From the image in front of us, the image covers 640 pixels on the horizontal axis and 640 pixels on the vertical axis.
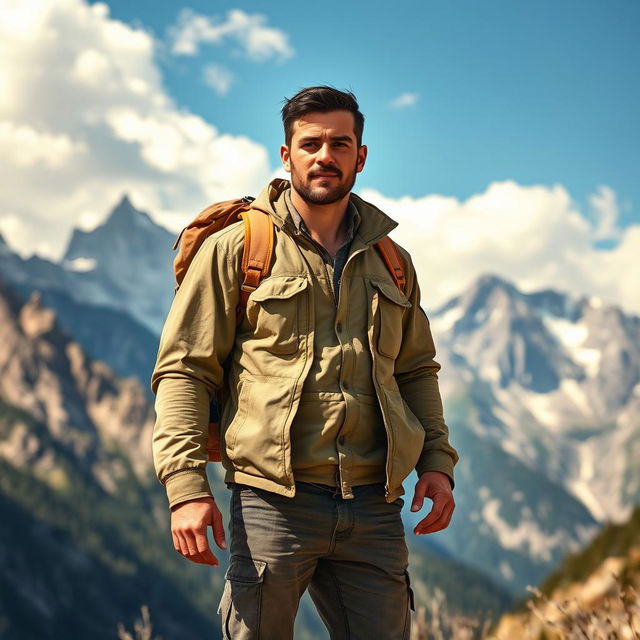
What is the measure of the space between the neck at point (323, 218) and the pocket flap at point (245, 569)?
1.49m

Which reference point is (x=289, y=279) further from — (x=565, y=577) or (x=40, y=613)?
(x=40, y=613)

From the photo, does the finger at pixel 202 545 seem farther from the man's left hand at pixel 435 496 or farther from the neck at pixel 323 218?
the neck at pixel 323 218

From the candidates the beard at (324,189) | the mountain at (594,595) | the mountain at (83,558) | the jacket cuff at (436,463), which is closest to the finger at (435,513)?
the jacket cuff at (436,463)

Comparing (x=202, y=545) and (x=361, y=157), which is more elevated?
(x=361, y=157)

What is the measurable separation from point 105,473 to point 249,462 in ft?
669

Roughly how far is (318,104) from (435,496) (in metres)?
1.93

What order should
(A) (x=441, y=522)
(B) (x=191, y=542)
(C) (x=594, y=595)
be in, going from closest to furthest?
(B) (x=191, y=542) → (A) (x=441, y=522) → (C) (x=594, y=595)

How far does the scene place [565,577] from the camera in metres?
17.0

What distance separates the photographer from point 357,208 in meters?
4.52

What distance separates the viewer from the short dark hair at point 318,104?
4172 mm

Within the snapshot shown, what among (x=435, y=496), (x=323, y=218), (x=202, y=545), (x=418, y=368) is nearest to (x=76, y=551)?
(x=418, y=368)

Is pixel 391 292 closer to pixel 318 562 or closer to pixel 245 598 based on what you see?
pixel 318 562

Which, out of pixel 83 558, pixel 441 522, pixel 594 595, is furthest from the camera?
pixel 83 558

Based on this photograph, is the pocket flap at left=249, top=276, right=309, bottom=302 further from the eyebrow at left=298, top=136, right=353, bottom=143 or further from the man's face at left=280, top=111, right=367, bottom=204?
the eyebrow at left=298, top=136, right=353, bottom=143
